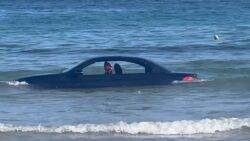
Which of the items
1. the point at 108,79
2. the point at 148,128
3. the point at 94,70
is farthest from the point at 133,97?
the point at 94,70

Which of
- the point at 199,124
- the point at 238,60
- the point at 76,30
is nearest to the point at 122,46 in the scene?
the point at 238,60

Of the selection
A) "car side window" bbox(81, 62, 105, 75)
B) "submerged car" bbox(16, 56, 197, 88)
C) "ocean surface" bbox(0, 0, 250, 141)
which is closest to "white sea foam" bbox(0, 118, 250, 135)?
"ocean surface" bbox(0, 0, 250, 141)

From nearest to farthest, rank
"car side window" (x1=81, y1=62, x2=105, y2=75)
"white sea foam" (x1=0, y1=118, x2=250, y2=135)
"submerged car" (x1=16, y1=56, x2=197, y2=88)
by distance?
"white sea foam" (x1=0, y1=118, x2=250, y2=135), "submerged car" (x1=16, y1=56, x2=197, y2=88), "car side window" (x1=81, y1=62, x2=105, y2=75)

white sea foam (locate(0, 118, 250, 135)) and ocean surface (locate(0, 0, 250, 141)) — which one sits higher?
white sea foam (locate(0, 118, 250, 135))

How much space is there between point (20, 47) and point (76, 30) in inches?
535

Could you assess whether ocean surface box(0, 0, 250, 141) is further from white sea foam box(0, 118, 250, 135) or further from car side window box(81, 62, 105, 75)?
car side window box(81, 62, 105, 75)

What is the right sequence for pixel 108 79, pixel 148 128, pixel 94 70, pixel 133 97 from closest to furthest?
pixel 148 128 → pixel 133 97 → pixel 108 79 → pixel 94 70

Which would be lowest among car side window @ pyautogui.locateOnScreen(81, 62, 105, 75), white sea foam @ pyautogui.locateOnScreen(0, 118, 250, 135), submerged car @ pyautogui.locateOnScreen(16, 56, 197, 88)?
car side window @ pyautogui.locateOnScreen(81, 62, 105, 75)

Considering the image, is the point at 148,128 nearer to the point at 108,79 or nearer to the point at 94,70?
the point at 108,79

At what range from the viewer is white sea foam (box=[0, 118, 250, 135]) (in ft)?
52.2

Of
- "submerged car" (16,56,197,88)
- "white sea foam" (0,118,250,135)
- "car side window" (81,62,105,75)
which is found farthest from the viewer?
"car side window" (81,62,105,75)

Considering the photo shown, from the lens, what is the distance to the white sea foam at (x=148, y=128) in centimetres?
1591

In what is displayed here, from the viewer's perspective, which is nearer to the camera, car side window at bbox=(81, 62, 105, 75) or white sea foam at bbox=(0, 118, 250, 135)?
white sea foam at bbox=(0, 118, 250, 135)

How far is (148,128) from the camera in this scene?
1603 centimetres
